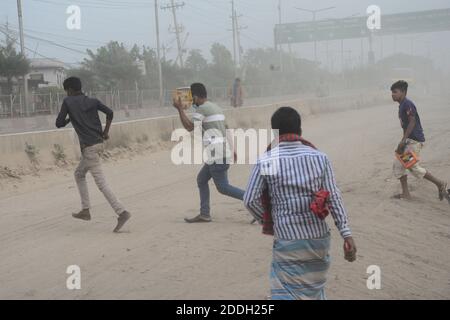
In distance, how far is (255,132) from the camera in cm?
2069

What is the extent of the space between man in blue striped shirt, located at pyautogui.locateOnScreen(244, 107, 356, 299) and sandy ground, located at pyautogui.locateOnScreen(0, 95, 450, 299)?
1313 millimetres

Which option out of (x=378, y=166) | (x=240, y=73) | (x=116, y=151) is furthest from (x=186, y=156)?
(x=240, y=73)

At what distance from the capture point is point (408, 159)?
896 cm

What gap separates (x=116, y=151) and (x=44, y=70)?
52.6 metres

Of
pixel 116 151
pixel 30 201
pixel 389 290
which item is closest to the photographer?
pixel 389 290

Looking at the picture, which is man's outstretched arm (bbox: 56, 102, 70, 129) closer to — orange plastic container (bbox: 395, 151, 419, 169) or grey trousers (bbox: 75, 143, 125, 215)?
grey trousers (bbox: 75, 143, 125, 215)

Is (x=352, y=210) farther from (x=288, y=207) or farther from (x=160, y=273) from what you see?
(x=288, y=207)

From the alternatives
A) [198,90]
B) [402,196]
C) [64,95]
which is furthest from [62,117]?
[64,95]

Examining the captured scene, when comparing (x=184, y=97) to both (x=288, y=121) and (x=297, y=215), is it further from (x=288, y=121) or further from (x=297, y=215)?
(x=297, y=215)

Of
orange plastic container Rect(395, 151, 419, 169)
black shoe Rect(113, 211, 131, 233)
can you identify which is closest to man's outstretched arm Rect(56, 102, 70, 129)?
black shoe Rect(113, 211, 131, 233)

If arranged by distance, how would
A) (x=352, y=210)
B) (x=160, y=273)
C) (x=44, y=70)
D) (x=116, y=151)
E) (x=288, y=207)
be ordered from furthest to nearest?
1. (x=44, y=70)
2. (x=116, y=151)
3. (x=352, y=210)
4. (x=160, y=273)
5. (x=288, y=207)

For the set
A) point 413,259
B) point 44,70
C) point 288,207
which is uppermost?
point 44,70

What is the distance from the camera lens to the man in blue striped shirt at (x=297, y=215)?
3707 mm

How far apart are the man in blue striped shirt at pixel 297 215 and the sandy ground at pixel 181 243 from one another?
1.31 meters
